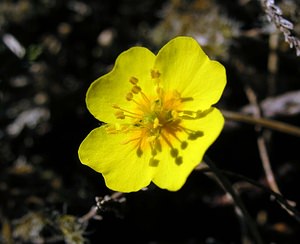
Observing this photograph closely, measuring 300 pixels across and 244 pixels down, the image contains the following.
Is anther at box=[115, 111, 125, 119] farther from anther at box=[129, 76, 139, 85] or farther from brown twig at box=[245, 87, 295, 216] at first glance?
brown twig at box=[245, 87, 295, 216]

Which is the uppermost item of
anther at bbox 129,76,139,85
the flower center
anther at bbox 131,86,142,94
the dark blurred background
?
anther at bbox 129,76,139,85

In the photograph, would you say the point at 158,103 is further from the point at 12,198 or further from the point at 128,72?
the point at 12,198

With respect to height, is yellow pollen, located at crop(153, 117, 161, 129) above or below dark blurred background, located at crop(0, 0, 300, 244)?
above

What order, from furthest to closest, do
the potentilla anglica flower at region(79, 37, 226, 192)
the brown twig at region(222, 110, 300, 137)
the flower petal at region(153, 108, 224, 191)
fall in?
the brown twig at region(222, 110, 300, 137)
the potentilla anglica flower at region(79, 37, 226, 192)
the flower petal at region(153, 108, 224, 191)

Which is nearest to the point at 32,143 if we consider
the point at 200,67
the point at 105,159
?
the point at 105,159

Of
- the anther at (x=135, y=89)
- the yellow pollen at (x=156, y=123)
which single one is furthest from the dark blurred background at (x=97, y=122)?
the anther at (x=135, y=89)

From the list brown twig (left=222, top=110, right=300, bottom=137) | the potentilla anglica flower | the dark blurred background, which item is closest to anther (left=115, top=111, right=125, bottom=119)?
the potentilla anglica flower

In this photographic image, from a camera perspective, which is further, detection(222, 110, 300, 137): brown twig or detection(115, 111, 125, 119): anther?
detection(222, 110, 300, 137): brown twig
